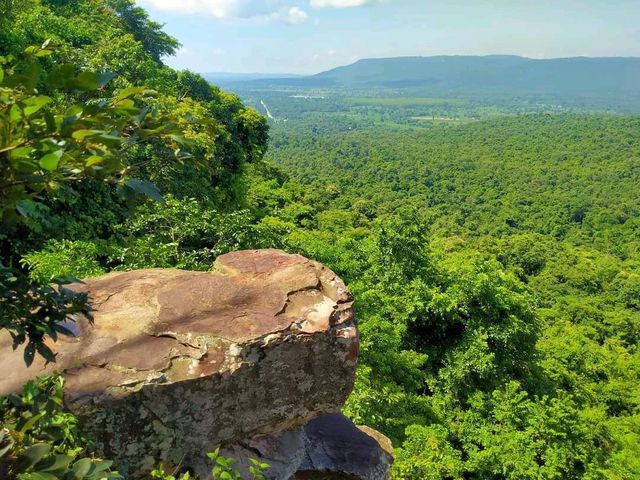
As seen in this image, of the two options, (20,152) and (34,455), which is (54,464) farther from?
(20,152)

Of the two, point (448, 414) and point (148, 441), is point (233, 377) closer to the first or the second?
point (148, 441)

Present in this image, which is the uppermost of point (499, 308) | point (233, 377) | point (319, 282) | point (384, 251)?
point (319, 282)

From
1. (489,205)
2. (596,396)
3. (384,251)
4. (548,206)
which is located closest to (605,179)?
(548,206)

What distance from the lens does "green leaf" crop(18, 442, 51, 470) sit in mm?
2033

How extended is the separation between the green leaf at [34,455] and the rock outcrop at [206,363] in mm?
2040

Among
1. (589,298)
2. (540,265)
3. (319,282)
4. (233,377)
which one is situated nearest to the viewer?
(233,377)

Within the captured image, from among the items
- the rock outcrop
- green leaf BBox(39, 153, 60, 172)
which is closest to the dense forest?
green leaf BBox(39, 153, 60, 172)

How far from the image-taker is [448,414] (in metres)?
13.9

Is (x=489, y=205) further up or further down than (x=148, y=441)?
further down

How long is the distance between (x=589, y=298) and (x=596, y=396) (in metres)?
27.4

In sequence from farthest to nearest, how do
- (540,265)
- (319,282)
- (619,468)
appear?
(540,265) < (619,468) < (319,282)

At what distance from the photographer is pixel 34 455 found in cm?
205

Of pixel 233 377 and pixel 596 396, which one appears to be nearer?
pixel 233 377

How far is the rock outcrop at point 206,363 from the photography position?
13.6 feet
